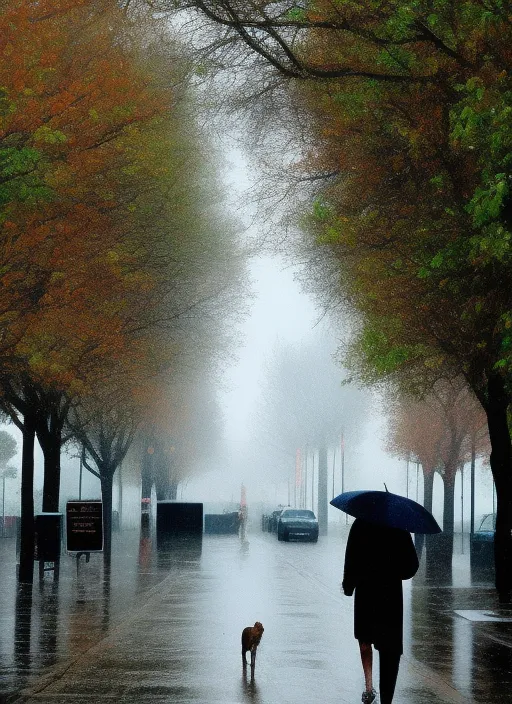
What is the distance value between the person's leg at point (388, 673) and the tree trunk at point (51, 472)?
68.8ft

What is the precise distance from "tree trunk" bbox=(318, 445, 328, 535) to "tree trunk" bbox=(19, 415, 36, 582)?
144 ft

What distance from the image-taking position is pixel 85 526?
27266mm

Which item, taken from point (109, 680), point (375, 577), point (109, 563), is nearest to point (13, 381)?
point (109, 563)

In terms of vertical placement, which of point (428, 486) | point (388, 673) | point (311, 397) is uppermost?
point (311, 397)

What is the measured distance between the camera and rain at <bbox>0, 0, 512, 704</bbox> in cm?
1233

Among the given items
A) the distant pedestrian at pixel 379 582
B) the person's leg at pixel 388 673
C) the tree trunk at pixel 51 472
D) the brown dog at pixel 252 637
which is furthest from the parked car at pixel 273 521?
the person's leg at pixel 388 673

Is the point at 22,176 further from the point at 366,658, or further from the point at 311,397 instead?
the point at 311,397

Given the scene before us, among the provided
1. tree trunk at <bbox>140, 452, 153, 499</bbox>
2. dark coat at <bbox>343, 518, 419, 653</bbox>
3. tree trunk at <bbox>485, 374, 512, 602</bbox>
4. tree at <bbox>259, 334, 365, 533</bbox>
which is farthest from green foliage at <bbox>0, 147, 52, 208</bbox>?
tree at <bbox>259, 334, 365, 533</bbox>

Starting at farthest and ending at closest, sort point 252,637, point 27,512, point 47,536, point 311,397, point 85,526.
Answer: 1. point 311,397
2. point 27,512
3. point 85,526
4. point 47,536
5. point 252,637

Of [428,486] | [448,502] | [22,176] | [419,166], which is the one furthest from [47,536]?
[428,486]

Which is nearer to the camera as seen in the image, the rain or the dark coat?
the dark coat

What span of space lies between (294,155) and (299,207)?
4.62 ft

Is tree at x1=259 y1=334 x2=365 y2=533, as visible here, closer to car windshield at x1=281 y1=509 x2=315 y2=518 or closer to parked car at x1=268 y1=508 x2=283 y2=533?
parked car at x1=268 y1=508 x2=283 y2=533

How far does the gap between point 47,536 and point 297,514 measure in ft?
105
